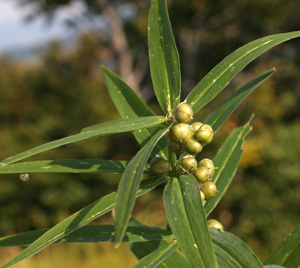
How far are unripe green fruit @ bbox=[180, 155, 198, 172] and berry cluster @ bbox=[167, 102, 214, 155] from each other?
2 centimetres

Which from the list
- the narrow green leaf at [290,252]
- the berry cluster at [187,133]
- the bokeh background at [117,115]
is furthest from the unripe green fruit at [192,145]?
the bokeh background at [117,115]

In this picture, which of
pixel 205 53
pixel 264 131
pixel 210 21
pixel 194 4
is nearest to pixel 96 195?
pixel 264 131

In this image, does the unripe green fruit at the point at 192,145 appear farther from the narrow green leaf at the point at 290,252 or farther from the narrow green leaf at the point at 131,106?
the narrow green leaf at the point at 290,252

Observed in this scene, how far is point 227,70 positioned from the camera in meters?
0.49

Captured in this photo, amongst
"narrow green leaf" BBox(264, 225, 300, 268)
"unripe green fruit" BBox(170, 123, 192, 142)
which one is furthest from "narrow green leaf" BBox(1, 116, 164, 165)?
"narrow green leaf" BBox(264, 225, 300, 268)

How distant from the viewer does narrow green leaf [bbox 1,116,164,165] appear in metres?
0.40

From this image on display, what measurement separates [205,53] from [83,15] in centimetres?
194

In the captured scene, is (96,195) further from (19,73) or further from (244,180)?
(19,73)

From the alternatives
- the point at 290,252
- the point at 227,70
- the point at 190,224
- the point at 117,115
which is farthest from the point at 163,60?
the point at 117,115

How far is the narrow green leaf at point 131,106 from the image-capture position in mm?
554

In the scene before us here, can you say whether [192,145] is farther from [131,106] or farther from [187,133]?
[131,106]

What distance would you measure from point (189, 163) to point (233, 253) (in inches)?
4.0

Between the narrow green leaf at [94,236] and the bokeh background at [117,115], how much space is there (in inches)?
91.4

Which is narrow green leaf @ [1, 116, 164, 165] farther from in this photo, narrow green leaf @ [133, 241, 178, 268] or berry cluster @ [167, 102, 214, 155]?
narrow green leaf @ [133, 241, 178, 268]
